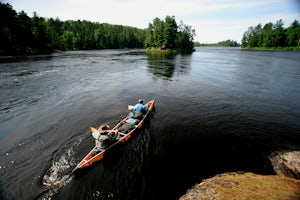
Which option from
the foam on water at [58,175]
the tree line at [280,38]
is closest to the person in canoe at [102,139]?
the foam on water at [58,175]

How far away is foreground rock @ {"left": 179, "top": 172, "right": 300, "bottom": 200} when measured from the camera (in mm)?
5749

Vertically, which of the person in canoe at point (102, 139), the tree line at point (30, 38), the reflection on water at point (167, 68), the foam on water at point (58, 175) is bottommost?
the foam on water at point (58, 175)

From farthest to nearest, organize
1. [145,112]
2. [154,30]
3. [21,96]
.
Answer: [154,30] < [21,96] < [145,112]

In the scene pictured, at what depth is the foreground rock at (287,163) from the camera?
7751mm

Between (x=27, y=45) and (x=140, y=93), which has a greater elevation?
(x=27, y=45)

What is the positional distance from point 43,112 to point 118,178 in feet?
38.1

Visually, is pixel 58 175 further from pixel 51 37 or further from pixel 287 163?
pixel 51 37

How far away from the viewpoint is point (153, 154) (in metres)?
9.77

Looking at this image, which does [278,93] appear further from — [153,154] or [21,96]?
[21,96]

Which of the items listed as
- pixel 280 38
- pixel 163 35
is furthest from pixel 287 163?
pixel 280 38

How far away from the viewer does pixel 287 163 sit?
8.40 m

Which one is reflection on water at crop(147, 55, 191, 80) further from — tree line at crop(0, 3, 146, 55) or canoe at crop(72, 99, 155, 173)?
tree line at crop(0, 3, 146, 55)

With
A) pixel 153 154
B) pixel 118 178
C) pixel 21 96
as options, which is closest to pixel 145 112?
pixel 153 154

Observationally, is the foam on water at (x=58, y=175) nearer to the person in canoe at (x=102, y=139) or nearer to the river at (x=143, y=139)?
the river at (x=143, y=139)
